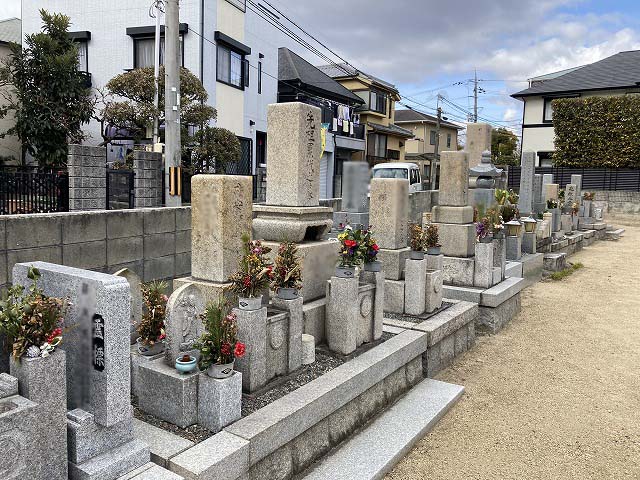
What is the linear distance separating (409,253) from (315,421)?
3.35 metres

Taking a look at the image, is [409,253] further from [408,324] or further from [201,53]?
[201,53]

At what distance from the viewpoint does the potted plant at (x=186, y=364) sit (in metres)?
3.58

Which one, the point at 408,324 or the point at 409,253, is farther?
the point at 409,253

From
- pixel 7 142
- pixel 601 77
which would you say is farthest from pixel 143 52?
pixel 601 77

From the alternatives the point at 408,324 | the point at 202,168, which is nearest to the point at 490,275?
the point at 408,324

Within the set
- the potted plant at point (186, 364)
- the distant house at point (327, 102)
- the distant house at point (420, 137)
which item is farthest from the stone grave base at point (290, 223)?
the distant house at point (420, 137)

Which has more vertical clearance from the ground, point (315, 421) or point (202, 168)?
point (202, 168)

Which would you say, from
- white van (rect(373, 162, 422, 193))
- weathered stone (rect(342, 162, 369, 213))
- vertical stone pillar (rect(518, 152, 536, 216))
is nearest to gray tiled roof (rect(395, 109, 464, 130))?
white van (rect(373, 162, 422, 193))

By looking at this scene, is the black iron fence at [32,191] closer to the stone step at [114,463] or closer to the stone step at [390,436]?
the stone step at [114,463]

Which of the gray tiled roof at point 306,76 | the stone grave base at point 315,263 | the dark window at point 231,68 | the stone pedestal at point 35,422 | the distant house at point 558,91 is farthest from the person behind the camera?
the distant house at point 558,91

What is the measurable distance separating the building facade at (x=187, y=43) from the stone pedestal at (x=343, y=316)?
1413 cm

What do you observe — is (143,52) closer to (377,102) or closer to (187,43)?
(187,43)

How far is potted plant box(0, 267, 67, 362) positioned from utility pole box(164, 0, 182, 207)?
7095 mm

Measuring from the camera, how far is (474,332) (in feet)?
24.4
